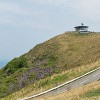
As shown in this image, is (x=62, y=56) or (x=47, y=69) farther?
(x=62, y=56)

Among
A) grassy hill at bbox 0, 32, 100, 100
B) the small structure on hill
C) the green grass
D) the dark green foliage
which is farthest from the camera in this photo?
the small structure on hill

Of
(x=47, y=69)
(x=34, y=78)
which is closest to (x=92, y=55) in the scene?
(x=47, y=69)

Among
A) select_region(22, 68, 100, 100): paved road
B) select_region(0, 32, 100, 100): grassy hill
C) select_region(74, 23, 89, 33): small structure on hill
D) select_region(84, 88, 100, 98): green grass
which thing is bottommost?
select_region(84, 88, 100, 98): green grass

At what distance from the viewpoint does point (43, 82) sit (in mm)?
56969

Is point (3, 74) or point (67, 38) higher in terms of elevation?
point (67, 38)

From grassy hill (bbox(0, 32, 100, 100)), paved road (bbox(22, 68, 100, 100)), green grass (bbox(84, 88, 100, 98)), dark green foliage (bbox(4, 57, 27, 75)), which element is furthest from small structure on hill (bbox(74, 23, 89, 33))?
green grass (bbox(84, 88, 100, 98))

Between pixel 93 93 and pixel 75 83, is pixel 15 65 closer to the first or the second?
pixel 75 83

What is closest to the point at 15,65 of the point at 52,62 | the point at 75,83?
the point at 52,62

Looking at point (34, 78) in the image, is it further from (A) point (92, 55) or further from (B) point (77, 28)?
(B) point (77, 28)

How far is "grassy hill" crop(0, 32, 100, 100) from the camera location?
65.4 meters

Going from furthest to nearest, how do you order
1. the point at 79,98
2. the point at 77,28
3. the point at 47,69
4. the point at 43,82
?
the point at 77,28 → the point at 47,69 → the point at 43,82 → the point at 79,98

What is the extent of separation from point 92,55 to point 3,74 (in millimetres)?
21348

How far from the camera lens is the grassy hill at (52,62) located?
65.4 m

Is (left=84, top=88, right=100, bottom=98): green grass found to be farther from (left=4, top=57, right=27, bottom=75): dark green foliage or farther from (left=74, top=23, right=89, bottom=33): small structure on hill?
(left=74, top=23, right=89, bottom=33): small structure on hill
